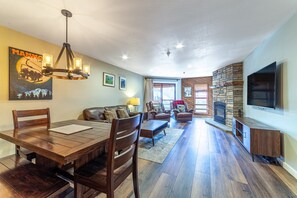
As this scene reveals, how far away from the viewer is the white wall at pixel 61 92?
2174 mm

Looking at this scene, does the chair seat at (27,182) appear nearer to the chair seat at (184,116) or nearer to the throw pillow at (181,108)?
the chair seat at (184,116)

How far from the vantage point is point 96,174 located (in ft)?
3.76

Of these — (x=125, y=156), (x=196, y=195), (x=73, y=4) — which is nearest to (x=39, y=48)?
(x=73, y=4)

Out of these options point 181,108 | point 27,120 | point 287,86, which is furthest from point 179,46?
point 181,108

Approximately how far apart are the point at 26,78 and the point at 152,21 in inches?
98.2

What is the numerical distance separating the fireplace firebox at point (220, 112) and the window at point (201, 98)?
1.84 metres

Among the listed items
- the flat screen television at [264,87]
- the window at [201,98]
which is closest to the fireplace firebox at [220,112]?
the flat screen television at [264,87]

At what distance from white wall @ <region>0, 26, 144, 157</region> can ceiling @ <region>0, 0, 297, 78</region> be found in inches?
7.7

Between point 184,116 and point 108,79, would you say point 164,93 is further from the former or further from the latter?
point 108,79

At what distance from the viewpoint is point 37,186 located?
999 mm

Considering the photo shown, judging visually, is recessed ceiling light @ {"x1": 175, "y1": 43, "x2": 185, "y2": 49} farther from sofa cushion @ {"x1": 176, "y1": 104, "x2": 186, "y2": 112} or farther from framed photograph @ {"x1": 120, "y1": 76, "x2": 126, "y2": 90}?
sofa cushion @ {"x1": 176, "y1": 104, "x2": 186, "y2": 112}

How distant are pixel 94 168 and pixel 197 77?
711 cm

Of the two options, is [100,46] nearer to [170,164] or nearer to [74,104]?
[74,104]

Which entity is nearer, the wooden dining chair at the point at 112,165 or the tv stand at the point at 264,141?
the wooden dining chair at the point at 112,165
